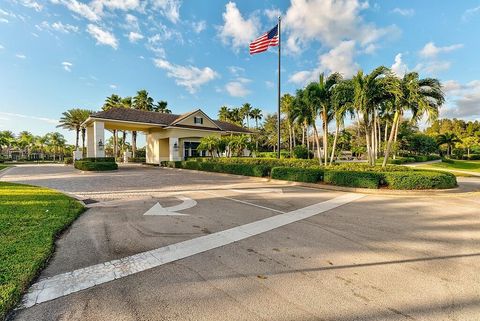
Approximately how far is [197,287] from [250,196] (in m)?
6.44

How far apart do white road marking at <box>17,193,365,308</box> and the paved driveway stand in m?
0.02

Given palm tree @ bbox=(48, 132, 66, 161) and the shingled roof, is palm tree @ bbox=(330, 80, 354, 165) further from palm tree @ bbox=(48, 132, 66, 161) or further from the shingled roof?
palm tree @ bbox=(48, 132, 66, 161)

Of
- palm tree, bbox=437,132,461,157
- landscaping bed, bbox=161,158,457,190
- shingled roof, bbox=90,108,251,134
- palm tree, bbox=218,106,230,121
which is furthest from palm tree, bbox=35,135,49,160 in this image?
palm tree, bbox=437,132,461,157

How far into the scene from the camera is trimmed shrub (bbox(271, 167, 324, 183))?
1233cm

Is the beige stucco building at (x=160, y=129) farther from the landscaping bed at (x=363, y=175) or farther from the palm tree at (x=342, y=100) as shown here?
the palm tree at (x=342, y=100)

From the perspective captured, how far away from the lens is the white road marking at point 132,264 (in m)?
2.89

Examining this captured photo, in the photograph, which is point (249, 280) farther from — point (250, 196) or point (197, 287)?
point (250, 196)

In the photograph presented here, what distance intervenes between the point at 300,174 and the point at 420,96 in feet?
24.7

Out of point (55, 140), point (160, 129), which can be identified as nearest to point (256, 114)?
point (160, 129)

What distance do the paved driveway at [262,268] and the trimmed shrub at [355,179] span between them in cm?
357

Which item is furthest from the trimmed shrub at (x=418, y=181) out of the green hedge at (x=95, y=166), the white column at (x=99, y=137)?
the white column at (x=99, y=137)

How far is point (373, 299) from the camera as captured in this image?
111 inches

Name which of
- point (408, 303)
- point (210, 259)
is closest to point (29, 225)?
point (210, 259)

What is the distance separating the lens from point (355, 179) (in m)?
10.7
